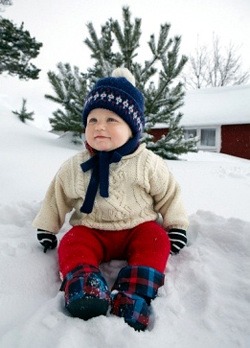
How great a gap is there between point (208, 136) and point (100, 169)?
14555mm

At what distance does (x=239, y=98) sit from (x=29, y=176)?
15.6 meters

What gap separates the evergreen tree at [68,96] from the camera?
5328 mm

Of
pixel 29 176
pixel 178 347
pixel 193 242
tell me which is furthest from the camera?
pixel 29 176

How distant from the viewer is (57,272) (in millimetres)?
1406

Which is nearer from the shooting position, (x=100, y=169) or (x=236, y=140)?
(x=100, y=169)

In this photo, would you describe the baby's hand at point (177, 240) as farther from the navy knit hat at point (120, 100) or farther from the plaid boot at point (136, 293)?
the navy knit hat at point (120, 100)

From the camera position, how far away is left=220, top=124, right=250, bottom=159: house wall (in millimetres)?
14242

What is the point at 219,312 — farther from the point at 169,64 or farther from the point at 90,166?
the point at 169,64

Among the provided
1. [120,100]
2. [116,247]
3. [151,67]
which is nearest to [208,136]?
[151,67]

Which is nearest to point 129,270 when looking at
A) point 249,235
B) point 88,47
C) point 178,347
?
point 178,347

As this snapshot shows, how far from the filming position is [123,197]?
154 cm

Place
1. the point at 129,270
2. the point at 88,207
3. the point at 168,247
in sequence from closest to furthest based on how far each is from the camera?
the point at 129,270 < the point at 168,247 < the point at 88,207

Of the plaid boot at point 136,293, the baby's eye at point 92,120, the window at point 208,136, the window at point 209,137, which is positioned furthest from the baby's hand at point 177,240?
the window at point 208,136

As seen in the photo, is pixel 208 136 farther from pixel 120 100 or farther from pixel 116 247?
pixel 116 247
